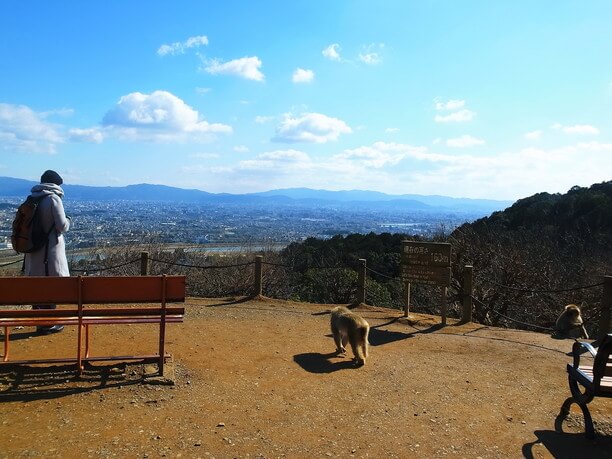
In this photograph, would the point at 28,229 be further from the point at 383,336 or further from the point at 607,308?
the point at 607,308

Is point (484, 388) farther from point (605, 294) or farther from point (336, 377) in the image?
point (605, 294)

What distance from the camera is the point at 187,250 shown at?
22078mm

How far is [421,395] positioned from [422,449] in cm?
137

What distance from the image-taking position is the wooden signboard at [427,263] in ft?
31.8

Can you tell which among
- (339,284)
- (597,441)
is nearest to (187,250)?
(339,284)

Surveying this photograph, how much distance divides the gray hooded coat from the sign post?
6509 mm

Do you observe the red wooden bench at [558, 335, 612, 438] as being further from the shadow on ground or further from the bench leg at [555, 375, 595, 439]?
the shadow on ground

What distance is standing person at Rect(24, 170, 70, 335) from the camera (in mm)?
6824

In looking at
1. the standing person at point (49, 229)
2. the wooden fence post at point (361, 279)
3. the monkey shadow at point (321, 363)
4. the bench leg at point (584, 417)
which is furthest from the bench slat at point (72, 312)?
the wooden fence post at point (361, 279)

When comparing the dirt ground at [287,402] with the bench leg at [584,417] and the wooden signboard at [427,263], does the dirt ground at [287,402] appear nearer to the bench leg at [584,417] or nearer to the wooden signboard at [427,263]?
the bench leg at [584,417]

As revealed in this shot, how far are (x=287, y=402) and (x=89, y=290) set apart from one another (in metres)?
2.53

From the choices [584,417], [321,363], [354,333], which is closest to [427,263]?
[354,333]

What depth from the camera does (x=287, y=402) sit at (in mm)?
5262

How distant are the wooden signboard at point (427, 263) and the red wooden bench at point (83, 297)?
574 centimetres
